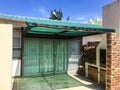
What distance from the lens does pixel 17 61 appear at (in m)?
9.45

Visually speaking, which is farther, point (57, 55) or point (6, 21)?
point (57, 55)

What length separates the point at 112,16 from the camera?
7453 millimetres

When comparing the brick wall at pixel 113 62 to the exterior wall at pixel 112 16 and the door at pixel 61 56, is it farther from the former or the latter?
the door at pixel 61 56

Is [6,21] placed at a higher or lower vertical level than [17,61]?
higher

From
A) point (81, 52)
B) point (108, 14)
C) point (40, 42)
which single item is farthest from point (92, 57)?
point (40, 42)

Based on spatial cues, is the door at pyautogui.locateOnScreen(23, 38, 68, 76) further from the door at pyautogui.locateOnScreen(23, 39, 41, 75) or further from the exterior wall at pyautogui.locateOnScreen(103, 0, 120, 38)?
the exterior wall at pyautogui.locateOnScreen(103, 0, 120, 38)

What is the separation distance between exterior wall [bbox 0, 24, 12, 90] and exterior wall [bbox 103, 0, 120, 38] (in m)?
4.97

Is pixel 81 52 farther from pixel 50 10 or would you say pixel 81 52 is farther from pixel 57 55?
pixel 50 10

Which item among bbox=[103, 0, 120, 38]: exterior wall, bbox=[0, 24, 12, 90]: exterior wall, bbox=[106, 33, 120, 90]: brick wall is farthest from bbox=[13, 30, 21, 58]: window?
bbox=[106, 33, 120, 90]: brick wall

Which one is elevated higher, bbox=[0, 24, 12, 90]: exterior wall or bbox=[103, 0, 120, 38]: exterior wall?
bbox=[103, 0, 120, 38]: exterior wall

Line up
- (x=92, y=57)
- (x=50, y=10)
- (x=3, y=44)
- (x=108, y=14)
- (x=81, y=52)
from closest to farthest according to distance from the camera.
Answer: (x=3, y=44)
(x=108, y=14)
(x=92, y=57)
(x=81, y=52)
(x=50, y=10)

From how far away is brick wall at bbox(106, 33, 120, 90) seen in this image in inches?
250

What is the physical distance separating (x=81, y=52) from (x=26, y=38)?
4.29 meters

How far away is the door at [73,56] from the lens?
11.0 m
